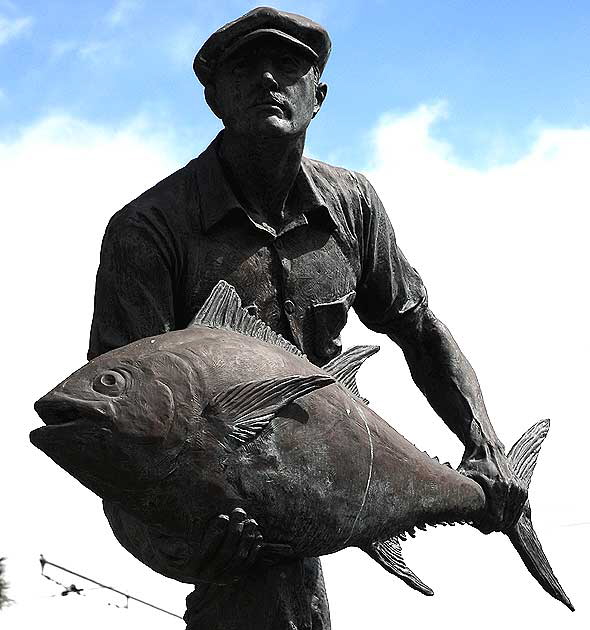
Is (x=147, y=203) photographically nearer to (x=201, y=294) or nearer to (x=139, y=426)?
(x=201, y=294)

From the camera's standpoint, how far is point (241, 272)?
442 cm

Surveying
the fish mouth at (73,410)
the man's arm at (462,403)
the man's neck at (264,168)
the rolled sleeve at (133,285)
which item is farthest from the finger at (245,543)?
the man's neck at (264,168)

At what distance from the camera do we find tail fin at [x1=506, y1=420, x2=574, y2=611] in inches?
185

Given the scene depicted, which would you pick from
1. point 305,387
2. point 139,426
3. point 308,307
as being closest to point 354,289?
point 308,307

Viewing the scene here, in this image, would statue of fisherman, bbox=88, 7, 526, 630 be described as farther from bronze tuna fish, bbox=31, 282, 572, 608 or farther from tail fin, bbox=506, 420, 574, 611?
bronze tuna fish, bbox=31, 282, 572, 608

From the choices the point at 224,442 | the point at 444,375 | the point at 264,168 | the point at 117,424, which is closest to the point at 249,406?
the point at 224,442

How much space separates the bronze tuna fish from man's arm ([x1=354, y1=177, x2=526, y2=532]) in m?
0.63

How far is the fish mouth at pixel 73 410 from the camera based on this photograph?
138 inches

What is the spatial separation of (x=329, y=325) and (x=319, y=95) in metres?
0.86

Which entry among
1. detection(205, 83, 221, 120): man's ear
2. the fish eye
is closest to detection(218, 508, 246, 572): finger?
the fish eye

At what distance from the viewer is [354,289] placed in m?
4.72

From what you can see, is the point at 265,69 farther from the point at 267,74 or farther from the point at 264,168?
the point at 264,168

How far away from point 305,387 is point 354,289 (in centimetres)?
109

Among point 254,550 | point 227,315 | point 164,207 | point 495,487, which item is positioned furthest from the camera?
point 495,487
